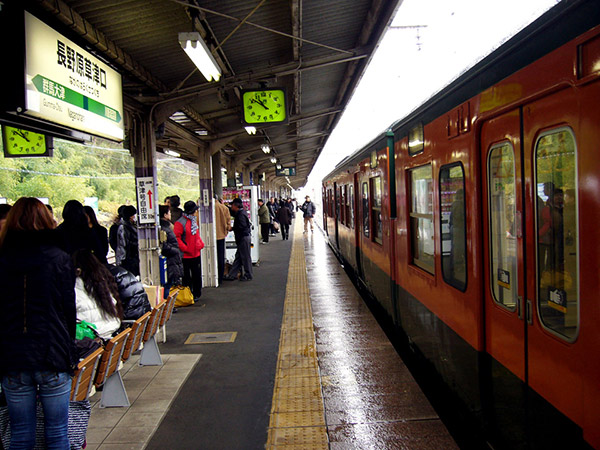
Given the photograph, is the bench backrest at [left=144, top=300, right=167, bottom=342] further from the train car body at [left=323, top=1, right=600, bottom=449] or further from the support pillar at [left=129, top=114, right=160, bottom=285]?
the train car body at [left=323, top=1, right=600, bottom=449]

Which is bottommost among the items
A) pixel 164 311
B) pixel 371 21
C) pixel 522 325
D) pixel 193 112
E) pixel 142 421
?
pixel 142 421

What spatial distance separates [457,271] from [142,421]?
102 inches

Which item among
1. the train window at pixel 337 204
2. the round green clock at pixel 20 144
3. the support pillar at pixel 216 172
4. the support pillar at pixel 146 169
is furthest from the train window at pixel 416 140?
the support pillar at pixel 216 172

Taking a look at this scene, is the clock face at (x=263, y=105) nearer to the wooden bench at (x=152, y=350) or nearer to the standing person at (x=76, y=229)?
the wooden bench at (x=152, y=350)

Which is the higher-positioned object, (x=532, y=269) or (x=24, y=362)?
(x=532, y=269)

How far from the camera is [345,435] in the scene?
329 cm

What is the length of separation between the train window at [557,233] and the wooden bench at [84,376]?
261 centimetres

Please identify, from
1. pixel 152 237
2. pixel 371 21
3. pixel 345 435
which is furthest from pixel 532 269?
pixel 152 237

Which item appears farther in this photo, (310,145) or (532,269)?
(310,145)

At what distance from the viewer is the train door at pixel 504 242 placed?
2221mm

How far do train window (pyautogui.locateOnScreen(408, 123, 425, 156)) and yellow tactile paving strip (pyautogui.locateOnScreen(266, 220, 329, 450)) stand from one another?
7.10ft

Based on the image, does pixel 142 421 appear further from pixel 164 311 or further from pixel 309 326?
pixel 309 326

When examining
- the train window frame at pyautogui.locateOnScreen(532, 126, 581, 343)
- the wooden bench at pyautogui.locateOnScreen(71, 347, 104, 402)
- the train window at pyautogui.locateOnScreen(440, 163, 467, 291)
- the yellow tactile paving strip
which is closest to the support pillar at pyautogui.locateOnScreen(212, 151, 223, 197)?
the yellow tactile paving strip

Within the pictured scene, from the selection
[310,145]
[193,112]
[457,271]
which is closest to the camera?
[457,271]
